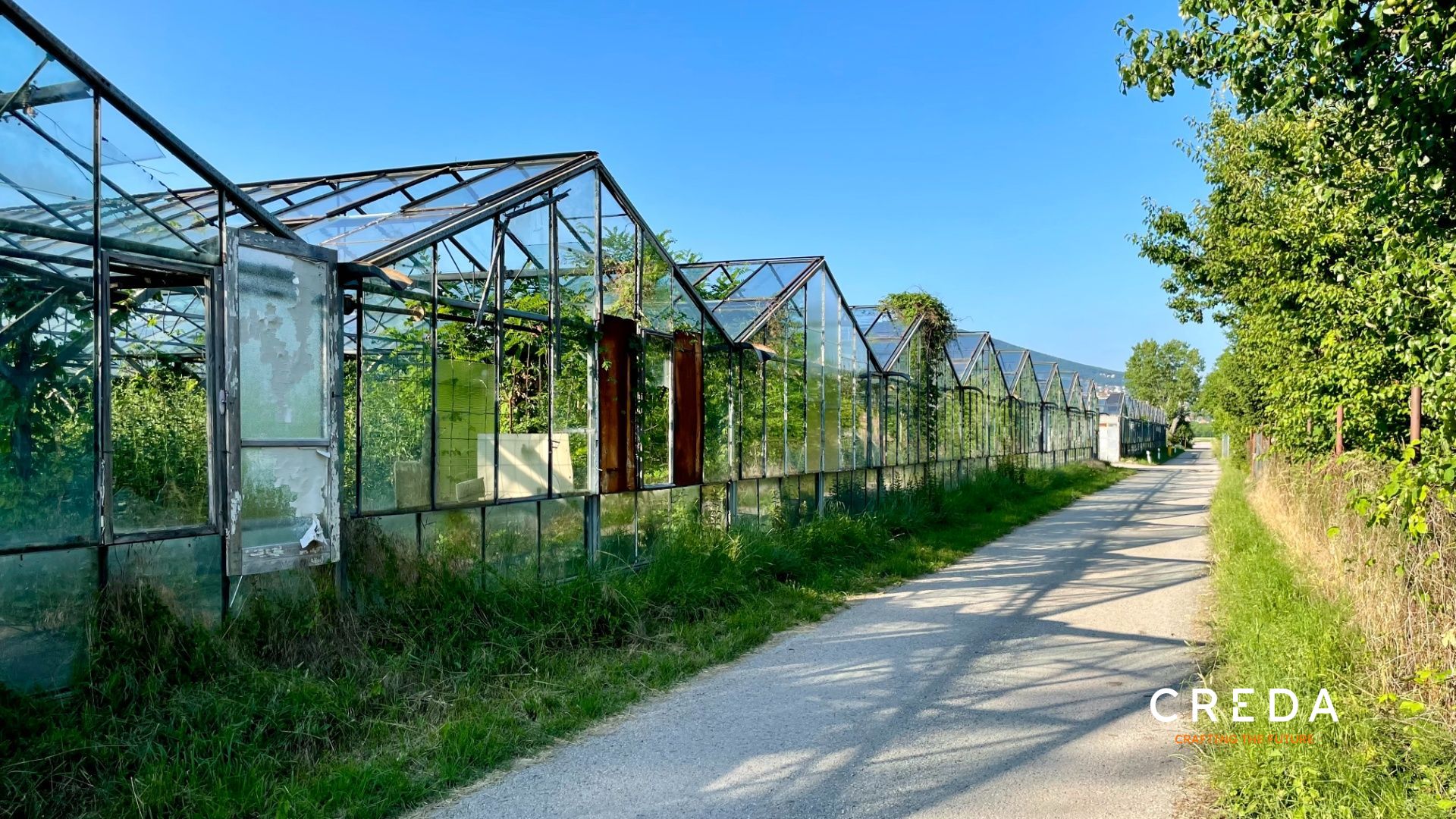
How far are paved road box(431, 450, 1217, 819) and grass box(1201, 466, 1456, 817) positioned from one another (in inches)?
15.3

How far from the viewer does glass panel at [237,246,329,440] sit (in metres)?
6.70

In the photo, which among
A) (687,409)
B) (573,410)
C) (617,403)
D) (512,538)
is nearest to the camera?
(512,538)

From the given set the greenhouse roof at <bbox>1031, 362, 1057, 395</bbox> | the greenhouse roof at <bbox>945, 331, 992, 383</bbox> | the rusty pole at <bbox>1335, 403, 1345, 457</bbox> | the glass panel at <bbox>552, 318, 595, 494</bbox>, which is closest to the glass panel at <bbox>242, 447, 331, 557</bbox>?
the glass panel at <bbox>552, 318, 595, 494</bbox>

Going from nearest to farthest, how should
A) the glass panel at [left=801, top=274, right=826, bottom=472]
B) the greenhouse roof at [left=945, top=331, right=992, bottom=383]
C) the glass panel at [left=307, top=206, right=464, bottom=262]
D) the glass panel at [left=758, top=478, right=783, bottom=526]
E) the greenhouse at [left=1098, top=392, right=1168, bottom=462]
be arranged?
the glass panel at [left=307, top=206, right=464, bottom=262] → the glass panel at [left=758, top=478, right=783, bottom=526] → the glass panel at [left=801, top=274, right=826, bottom=472] → the greenhouse roof at [left=945, top=331, right=992, bottom=383] → the greenhouse at [left=1098, top=392, right=1168, bottom=462]

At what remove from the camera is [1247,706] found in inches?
233

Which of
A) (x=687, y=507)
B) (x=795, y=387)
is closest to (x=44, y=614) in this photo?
(x=687, y=507)

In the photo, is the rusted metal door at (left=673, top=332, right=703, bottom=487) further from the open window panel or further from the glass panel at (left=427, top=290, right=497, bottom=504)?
the open window panel

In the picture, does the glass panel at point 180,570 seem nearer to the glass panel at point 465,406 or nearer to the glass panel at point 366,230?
the glass panel at point 465,406

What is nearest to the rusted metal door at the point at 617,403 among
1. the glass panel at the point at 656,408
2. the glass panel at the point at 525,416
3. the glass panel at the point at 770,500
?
the glass panel at the point at 656,408

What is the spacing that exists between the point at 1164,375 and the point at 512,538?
2928 inches

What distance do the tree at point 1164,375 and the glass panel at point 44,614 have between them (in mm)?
75297

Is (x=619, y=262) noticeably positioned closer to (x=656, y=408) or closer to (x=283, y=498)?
(x=656, y=408)

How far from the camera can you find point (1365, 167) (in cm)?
687

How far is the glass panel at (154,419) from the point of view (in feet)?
19.9
